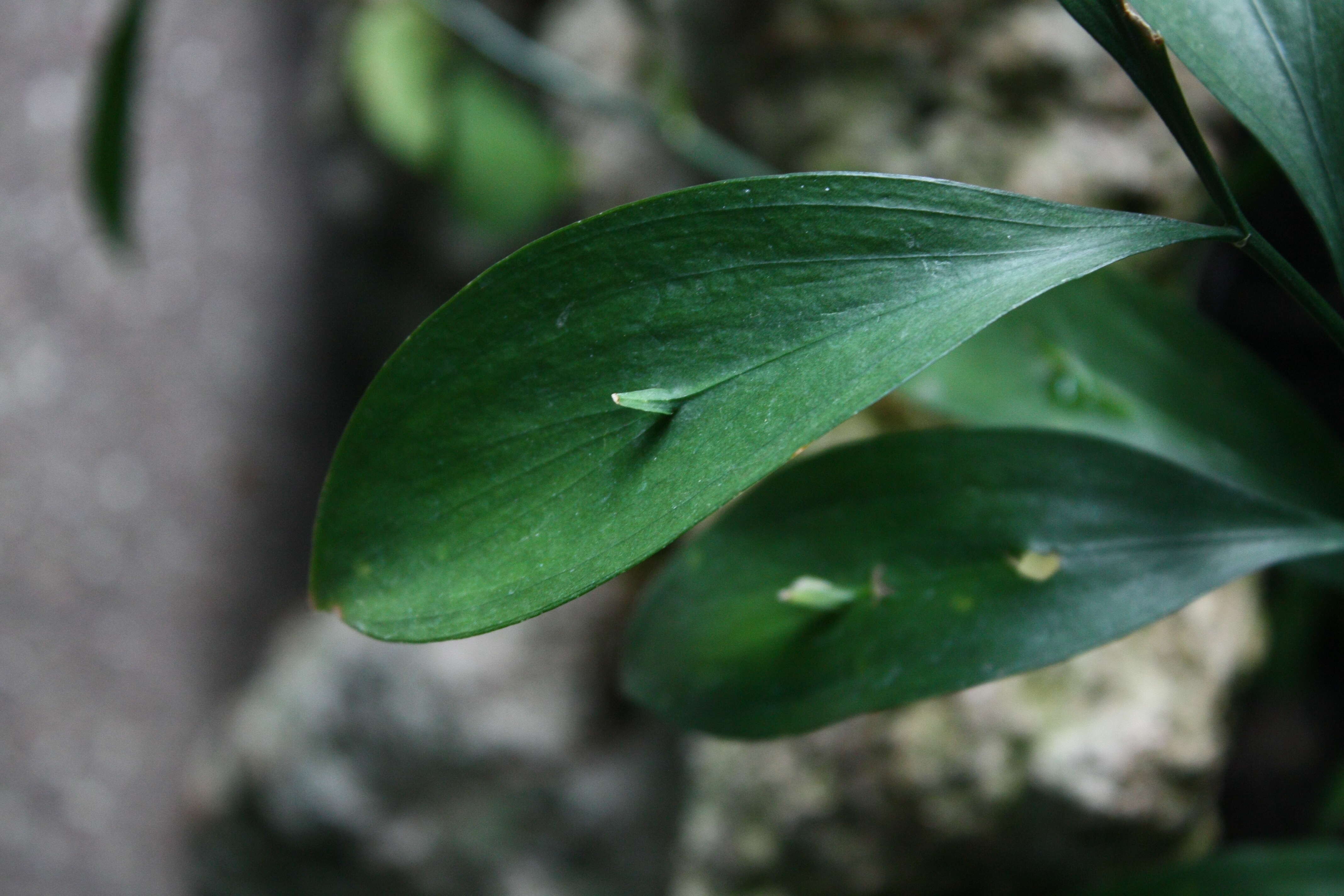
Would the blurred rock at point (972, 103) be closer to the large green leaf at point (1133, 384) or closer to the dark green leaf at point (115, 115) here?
the large green leaf at point (1133, 384)

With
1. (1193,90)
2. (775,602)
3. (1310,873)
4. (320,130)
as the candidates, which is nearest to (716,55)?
(1193,90)

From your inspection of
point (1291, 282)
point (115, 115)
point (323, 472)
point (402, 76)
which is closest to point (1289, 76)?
point (1291, 282)

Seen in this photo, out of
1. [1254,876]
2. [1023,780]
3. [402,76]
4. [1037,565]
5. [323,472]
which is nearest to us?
[1037,565]

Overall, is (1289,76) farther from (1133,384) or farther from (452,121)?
(452,121)

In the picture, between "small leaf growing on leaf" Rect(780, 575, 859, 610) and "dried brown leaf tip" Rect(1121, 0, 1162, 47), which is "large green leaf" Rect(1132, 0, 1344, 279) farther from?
"small leaf growing on leaf" Rect(780, 575, 859, 610)

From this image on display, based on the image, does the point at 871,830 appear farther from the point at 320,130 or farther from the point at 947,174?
the point at 320,130

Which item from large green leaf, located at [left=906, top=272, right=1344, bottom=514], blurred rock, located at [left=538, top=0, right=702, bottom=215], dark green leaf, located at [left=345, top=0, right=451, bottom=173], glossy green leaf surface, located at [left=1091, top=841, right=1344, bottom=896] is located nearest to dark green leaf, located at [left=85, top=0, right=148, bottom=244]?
dark green leaf, located at [left=345, top=0, right=451, bottom=173]
